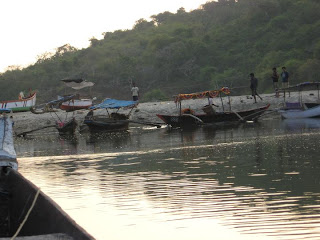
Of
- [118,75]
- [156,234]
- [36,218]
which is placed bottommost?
[156,234]

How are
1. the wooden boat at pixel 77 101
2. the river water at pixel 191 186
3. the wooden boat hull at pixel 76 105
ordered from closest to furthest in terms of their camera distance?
1. the river water at pixel 191 186
2. the wooden boat at pixel 77 101
3. the wooden boat hull at pixel 76 105

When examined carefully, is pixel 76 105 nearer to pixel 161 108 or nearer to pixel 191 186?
pixel 161 108

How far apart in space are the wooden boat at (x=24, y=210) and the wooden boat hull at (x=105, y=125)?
1997cm

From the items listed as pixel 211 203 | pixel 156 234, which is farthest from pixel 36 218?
pixel 211 203

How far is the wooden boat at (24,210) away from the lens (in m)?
6.49

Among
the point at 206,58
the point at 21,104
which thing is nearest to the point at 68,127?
A: the point at 21,104

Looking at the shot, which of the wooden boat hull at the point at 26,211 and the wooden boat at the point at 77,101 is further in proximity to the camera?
the wooden boat at the point at 77,101

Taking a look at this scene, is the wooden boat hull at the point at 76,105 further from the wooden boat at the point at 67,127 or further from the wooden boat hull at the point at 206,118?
the wooden boat hull at the point at 206,118

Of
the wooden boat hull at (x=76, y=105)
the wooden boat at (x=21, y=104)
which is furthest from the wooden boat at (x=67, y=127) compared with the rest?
the wooden boat at (x=21, y=104)

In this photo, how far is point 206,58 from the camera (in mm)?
51250

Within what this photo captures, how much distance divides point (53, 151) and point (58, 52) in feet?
164

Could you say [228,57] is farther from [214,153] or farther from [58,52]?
[214,153]

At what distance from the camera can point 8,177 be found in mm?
9297

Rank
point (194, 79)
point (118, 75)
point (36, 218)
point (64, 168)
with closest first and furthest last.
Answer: point (36, 218)
point (64, 168)
point (194, 79)
point (118, 75)
